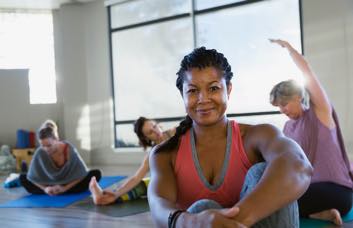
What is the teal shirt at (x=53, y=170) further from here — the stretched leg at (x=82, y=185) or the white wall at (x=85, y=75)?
the white wall at (x=85, y=75)

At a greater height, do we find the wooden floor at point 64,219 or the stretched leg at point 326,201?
the stretched leg at point 326,201

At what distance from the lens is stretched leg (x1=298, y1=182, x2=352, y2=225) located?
2338 mm

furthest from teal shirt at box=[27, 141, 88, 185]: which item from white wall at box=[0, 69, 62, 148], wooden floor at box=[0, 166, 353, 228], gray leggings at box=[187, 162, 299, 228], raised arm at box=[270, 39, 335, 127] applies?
white wall at box=[0, 69, 62, 148]

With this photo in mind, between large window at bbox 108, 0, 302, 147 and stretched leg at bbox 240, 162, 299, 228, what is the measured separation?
12.8 feet

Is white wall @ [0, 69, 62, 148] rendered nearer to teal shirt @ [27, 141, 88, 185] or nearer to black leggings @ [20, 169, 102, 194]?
black leggings @ [20, 169, 102, 194]

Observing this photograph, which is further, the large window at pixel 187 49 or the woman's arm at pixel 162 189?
the large window at pixel 187 49

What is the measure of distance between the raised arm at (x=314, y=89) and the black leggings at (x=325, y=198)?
341 millimetres

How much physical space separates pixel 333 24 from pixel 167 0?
2.42 metres

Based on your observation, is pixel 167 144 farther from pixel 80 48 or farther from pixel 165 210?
pixel 80 48

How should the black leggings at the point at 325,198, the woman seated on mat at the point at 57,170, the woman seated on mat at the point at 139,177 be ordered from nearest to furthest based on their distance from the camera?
the black leggings at the point at 325,198 < the woman seated on mat at the point at 139,177 < the woman seated on mat at the point at 57,170

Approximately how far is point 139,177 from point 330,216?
4.73 feet

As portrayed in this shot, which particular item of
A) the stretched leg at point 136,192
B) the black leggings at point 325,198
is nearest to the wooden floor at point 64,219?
the black leggings at point 325,198

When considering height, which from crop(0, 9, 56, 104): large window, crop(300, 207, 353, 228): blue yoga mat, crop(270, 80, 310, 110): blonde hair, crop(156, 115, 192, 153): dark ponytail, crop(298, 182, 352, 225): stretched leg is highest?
crop(0, 9, 56, 104): large window

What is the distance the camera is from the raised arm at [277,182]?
1120 mm
